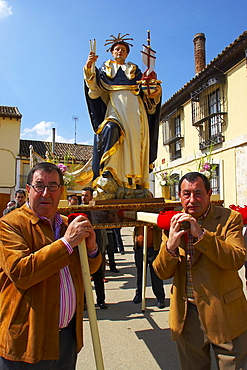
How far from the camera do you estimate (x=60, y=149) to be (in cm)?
2773

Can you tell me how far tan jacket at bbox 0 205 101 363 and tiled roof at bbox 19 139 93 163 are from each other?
2299 cm

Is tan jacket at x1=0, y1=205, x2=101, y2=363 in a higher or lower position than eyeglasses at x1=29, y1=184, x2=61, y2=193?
lower

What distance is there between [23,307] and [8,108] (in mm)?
25998

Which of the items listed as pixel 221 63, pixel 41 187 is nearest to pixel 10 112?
pixel 221 63

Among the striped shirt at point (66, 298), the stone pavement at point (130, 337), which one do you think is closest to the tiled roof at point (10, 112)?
the stone pavement at point (130, 337)

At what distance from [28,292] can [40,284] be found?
0.07 meters

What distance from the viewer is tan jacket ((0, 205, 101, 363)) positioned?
4.81 feet

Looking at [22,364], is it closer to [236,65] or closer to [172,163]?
[236,65]

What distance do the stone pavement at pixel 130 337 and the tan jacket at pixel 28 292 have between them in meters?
1.54

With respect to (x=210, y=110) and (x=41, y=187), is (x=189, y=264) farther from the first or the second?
(x=210, y=110)

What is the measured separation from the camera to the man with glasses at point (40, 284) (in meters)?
1.47

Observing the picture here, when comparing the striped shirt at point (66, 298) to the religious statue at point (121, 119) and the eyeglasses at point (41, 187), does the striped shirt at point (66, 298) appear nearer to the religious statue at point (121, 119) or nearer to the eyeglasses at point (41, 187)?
the eyeglasses at point (41, 187)

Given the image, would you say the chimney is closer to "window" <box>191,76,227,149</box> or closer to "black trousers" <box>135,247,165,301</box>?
"window" <box>191,76,227,149</box>

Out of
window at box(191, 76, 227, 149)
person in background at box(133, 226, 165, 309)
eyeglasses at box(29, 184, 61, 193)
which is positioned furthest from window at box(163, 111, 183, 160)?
eyeglasses at box(29, 184, 61, 193)
